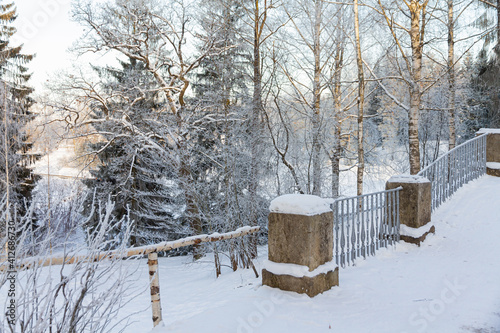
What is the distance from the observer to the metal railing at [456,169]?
7.16m

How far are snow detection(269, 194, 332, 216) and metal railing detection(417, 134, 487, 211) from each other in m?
3.85

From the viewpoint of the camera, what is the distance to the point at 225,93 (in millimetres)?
10680

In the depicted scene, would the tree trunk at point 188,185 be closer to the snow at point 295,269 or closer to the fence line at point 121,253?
the fence line at point 121,253

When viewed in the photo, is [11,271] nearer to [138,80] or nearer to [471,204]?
[471,204]

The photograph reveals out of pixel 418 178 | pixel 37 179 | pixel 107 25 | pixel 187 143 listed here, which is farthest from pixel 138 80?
pixel 418 178

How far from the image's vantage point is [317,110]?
12.3 metres

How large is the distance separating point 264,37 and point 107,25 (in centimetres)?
570

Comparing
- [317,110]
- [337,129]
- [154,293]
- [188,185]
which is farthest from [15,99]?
[154,293]

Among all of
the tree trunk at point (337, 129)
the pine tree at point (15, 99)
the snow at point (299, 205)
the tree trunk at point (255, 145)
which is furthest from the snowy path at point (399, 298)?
the pine tree at point (15, 99)

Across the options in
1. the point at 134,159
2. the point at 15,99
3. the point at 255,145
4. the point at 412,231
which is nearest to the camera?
the point at 412,231

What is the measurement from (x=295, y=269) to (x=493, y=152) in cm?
821

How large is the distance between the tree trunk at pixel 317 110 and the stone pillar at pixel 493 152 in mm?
4794

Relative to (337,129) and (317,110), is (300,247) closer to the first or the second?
(317,110)

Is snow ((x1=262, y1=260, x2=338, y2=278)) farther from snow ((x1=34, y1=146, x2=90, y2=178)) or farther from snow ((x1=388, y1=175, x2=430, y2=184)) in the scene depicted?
snow ((x1=34, y1=146, x2=90, y2=178))
